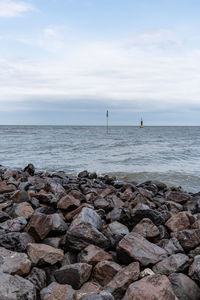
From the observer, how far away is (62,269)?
9.03 ft

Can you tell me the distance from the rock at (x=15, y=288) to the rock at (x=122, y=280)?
2.22 feet

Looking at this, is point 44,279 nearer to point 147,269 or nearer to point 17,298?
point 17,298

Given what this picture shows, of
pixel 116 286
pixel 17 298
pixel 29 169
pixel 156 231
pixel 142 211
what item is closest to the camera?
pixel 17 298

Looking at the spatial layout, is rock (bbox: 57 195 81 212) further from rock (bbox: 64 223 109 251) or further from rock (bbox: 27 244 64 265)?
rock (bbox: 27 244 64 265)

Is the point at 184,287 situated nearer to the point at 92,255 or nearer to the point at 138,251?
the point at 138,251

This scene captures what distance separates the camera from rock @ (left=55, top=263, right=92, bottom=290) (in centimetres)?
268

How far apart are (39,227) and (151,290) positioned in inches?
60.6

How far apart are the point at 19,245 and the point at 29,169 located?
697 centimetres

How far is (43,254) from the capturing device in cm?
292

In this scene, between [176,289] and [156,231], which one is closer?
[176,289]

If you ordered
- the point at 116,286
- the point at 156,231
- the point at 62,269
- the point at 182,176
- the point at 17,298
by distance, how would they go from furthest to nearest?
1. the point at 182,176
2. the point at 156,231
3. the point at 62,269
4. the point at 116,286
5. the point at 17,298

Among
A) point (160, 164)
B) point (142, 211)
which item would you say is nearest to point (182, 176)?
point (160, 164)

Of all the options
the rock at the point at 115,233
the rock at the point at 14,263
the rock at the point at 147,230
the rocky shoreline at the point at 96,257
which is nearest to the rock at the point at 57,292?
the rocky shoreline at the point at 96,257

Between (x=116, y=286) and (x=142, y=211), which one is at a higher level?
(x=142, y=211)
